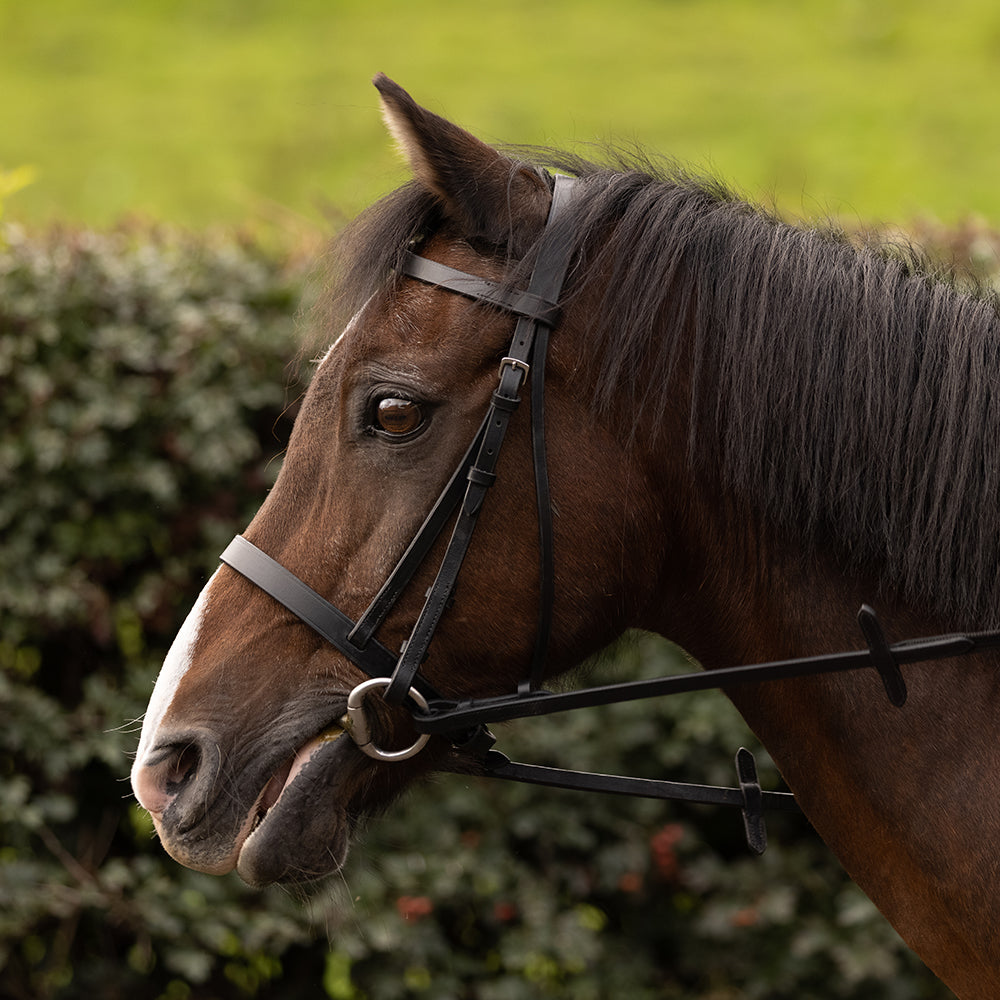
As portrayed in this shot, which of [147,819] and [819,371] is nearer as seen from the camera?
[819,371]

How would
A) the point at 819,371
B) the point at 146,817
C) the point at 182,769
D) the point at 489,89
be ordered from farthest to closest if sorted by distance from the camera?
1. the point at 489,89
2. the point at 146,817
3. the point at 182,769
4. the point at 819,371

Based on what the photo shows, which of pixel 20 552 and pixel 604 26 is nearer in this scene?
pixel 20 552

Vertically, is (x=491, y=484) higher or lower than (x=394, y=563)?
higher

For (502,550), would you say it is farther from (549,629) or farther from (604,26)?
(604,26)

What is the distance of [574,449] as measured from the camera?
1.83 m

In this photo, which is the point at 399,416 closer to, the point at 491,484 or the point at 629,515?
the point at 491,484

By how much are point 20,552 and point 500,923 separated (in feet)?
7.61

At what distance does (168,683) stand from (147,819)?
7.43 ft

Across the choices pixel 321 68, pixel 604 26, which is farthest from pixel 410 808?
pixel 604 26

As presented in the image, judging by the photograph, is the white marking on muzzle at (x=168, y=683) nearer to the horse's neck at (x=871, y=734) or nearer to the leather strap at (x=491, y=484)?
the leather strap at (x=491, y=484)

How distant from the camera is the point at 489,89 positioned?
11398 millimetres

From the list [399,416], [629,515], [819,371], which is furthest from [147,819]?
[819,371]

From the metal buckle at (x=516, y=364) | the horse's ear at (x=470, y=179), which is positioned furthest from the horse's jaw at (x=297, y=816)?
the horse's ear at (x=470, y=179)

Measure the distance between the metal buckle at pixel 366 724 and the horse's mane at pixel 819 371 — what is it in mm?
631
